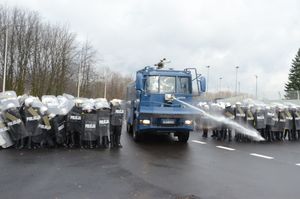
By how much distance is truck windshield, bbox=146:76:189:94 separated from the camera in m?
14.9

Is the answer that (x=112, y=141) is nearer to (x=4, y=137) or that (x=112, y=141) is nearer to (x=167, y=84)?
(x=167, y=84)

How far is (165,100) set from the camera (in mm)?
14570

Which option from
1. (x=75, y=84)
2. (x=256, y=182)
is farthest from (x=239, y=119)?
(x=75, y=84)

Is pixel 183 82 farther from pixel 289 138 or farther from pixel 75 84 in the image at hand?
pixel 75 84

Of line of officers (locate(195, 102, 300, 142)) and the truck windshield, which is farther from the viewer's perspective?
line of officers (locate(195, 102, 300, 142))

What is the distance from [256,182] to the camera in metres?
8.34

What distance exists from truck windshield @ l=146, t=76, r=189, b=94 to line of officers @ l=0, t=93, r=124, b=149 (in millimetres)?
1888

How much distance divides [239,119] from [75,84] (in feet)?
124

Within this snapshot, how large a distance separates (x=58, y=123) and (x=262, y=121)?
9.04 metres

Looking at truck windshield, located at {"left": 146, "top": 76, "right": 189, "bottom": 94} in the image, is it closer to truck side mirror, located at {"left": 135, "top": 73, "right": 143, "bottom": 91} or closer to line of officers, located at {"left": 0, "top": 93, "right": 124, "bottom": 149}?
truck side mirror, located at {"left": 135, "top": 73, "right": 143, "bottom": 91}

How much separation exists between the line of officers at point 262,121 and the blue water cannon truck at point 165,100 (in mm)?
2738

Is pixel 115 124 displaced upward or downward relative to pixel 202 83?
downward

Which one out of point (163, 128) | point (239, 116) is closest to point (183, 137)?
point (163, 128)

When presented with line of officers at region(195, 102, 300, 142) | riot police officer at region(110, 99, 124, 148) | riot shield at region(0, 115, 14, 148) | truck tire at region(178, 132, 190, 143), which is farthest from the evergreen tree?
riot shield at region(0, 115, 14, 148)
